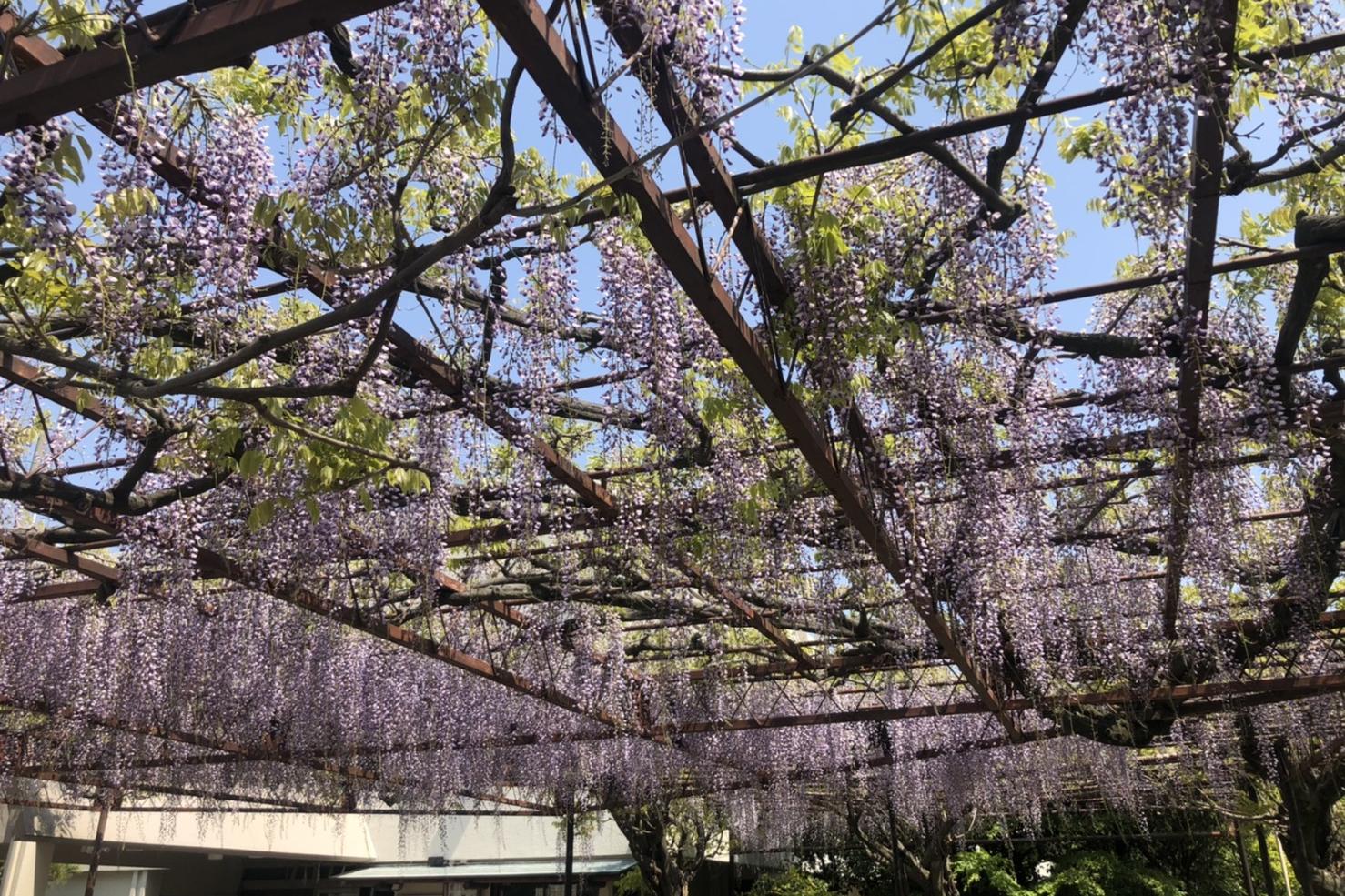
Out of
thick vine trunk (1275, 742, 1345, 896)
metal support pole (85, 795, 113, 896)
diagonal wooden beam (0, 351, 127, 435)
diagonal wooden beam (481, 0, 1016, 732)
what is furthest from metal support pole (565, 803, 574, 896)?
diagonal wooden beam (0, 351, 127, 435)

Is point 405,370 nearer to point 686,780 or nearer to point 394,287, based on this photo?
point 394,287

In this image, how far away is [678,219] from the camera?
273cm

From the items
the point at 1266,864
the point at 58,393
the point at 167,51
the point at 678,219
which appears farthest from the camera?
the point at 1266,864

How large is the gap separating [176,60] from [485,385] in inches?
80.9

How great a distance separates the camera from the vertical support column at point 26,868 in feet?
42.1

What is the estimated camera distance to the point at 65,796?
520 inches

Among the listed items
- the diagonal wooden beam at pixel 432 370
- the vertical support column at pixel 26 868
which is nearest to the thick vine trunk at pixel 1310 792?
the diagonal wooden beam at pixel 432 370

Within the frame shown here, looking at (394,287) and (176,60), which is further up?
(176,60)

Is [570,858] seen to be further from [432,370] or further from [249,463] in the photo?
[249,463]

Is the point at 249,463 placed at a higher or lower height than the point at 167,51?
lower

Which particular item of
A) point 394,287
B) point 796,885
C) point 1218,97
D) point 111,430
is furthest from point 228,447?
point 796,885

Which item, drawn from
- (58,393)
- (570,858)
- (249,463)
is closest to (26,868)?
(570,858)

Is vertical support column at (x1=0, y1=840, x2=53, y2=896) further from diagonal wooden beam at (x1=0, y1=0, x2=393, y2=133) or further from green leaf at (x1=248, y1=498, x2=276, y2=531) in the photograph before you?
diagonal wooden beam at (x1=0, y1=0, x2=393, y2=133)

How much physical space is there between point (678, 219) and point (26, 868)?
14375mm
